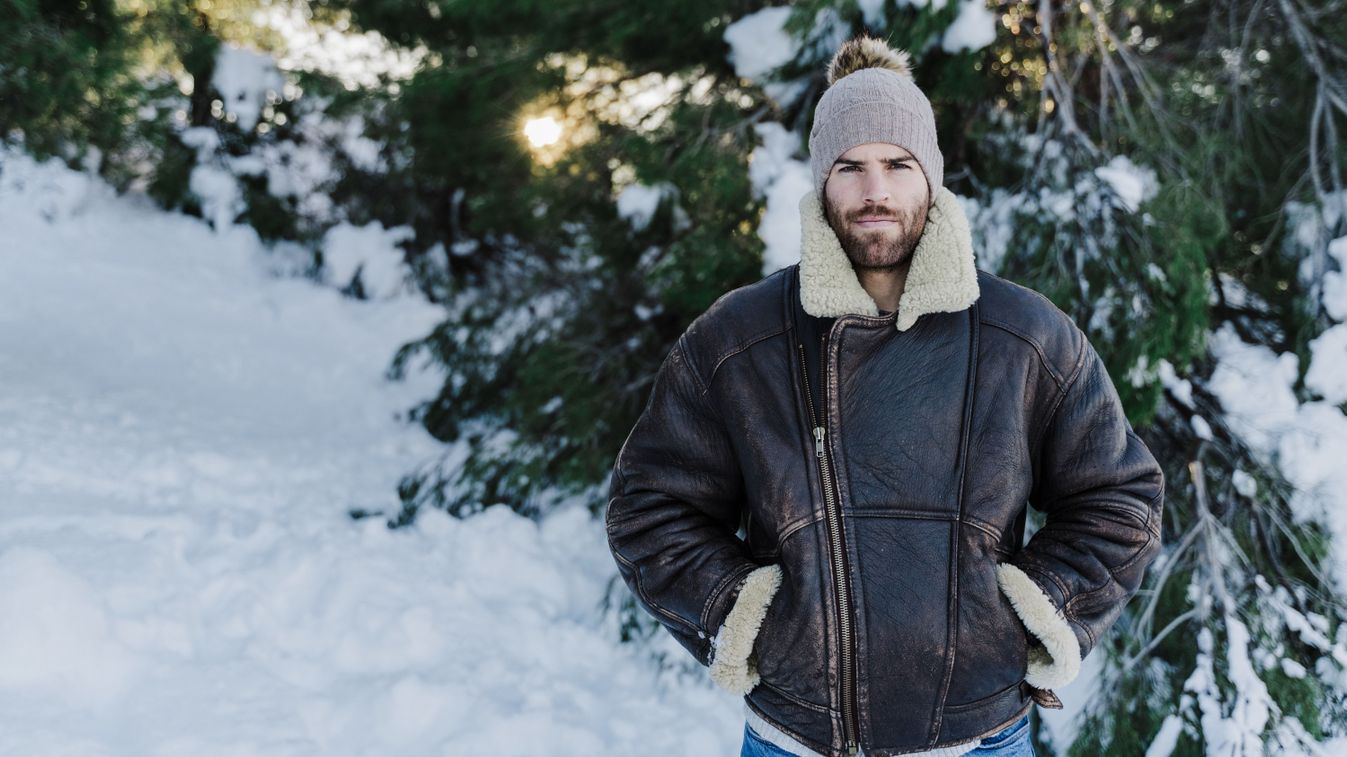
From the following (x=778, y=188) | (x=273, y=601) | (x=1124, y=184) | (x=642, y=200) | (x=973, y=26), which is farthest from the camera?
(x=642, y=200)

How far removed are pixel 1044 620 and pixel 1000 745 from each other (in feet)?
0.88

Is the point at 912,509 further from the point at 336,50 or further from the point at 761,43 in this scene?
the point at 336,50

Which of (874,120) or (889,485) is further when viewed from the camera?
(874,120)

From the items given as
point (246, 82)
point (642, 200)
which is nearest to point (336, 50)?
point (246, 82)

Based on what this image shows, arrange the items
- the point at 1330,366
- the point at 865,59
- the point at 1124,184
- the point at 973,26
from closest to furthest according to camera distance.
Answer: the point at 865,59
the point at 1330,366
the point at 1124,184
the point at 973,26

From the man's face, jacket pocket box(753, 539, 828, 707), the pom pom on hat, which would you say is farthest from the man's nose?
jacket pocket box(753, 539, 828, 707)

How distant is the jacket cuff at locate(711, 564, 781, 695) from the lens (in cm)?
170

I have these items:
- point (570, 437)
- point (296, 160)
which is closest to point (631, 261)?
point (570, 437)

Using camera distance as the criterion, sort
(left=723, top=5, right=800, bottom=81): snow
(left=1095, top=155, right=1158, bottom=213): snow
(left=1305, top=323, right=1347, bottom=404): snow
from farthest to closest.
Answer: (left=723, top=5, right=800, bottom=81): snow, (left=1095, top=155, right=1158, bottom=213): snow, (left=1305, top=323, right=1347, bottom=404): snow

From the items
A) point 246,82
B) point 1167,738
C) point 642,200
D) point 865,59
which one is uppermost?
point 246,82

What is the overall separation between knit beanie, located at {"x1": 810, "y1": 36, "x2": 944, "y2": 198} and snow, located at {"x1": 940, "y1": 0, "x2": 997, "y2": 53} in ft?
6.17

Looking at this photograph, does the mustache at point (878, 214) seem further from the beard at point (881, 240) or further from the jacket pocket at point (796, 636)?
the jacket pocket at point (796, 636)

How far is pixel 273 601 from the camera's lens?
3984 mm

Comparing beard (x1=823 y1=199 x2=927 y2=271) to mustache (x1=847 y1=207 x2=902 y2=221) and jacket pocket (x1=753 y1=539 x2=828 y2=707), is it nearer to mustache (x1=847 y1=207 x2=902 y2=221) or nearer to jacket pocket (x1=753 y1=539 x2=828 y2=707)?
mustache (x1=847 y1=207 x2=902 y2=221)
